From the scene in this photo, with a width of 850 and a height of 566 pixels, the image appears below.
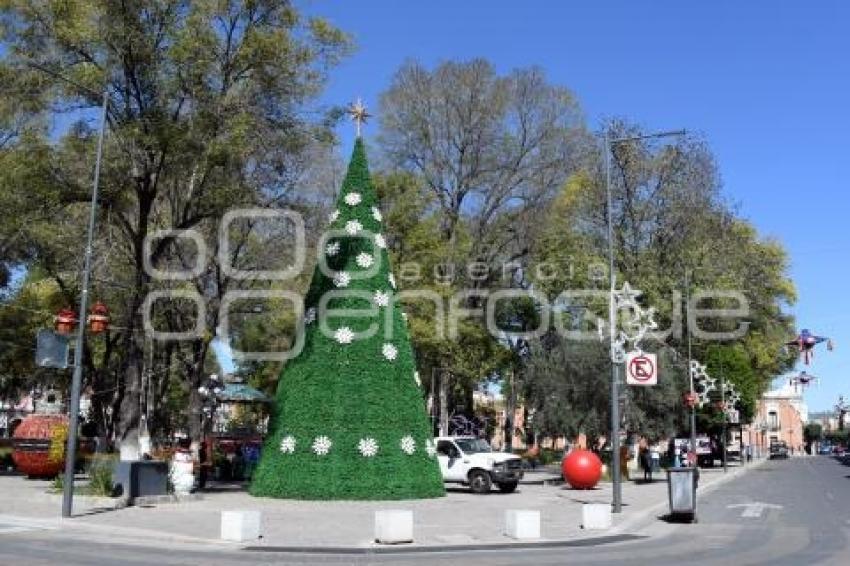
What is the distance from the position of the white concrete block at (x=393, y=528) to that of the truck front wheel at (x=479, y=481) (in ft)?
49.0

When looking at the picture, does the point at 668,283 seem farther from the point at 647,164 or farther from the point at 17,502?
the point at 17,502

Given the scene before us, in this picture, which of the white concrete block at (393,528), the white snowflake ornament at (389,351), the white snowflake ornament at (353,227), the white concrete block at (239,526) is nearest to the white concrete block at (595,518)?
the white concrete block at (393,528)

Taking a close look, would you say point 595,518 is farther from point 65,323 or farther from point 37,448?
point 37,448

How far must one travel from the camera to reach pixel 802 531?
58.5 feet

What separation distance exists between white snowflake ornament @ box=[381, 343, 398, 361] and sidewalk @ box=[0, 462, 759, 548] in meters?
3.70

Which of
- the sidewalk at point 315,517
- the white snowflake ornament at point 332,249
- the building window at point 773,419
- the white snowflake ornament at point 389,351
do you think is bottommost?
the sidewalk at point 315,517

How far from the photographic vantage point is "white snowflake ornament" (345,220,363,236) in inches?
947

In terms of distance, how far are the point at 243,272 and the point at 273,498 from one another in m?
12.0

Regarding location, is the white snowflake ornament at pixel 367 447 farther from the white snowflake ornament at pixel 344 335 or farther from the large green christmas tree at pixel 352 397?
the white snowflake ornament at pixel 344 335

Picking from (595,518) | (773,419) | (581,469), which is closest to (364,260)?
(595,518)

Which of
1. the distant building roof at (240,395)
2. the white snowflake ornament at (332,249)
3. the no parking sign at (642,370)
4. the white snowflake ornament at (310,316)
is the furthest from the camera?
the distant building roof at (240,395)

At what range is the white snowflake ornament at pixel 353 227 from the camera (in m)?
24.1

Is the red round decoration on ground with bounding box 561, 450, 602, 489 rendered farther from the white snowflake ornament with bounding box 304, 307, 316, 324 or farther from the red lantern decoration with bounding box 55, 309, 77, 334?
the red lantern decoration with bounding box 55, 309, 77, 334

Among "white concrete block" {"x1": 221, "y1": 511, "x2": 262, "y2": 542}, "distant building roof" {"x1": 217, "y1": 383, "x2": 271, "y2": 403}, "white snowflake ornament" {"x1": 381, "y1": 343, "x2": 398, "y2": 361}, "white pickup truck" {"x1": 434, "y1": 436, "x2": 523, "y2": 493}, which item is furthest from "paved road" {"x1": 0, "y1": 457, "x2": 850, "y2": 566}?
"distant building roof" {"x1": 217, "y1": 383, "x2": 271, "y2": 403}
